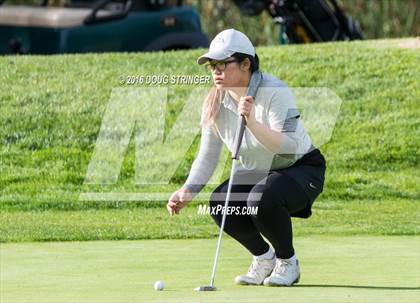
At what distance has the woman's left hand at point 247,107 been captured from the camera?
6.99 m

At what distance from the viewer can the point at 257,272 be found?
759 centimetres

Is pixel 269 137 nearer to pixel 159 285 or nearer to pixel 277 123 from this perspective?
pixel 277 123

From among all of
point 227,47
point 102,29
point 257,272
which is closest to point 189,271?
point 257,272

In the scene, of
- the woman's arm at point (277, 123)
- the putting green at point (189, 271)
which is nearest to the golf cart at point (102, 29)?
the putting green at point (189, 271)

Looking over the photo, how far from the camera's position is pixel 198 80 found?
16.2 metres

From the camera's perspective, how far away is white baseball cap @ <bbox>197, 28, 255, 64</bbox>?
718 cm

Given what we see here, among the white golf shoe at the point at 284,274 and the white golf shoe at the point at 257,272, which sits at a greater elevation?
the white golf shoe at the point at 284,274

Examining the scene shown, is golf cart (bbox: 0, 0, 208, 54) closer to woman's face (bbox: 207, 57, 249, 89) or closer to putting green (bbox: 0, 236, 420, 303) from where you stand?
putting green (bbox: 0, 236, 420, 303)

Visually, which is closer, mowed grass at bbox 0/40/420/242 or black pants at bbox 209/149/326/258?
black pants at bbox 209/149/326/258

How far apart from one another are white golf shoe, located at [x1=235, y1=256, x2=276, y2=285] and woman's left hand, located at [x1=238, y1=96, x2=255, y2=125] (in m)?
0.95

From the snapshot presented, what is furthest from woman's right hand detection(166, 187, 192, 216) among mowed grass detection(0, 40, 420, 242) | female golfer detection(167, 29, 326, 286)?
mowed grass detection(0, 40, 420, 242)

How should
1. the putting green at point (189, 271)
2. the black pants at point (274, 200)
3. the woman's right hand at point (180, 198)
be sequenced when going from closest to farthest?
the putting green at point (189, 271)
the black pants at point (274, 200)
the woman's right hand at point (180, 198)

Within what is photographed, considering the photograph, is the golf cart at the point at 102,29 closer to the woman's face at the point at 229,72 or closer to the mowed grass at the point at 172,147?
the mowed grass at the point at 172,147

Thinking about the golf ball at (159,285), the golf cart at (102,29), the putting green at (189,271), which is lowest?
the golf cart at (102,29)
